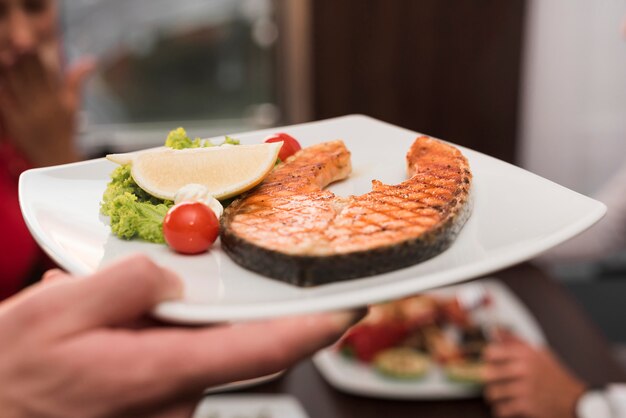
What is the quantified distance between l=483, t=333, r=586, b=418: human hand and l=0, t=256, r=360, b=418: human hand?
6.31 feet

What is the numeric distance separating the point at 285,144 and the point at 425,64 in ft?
11.9

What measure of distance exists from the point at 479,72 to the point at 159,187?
4.20m

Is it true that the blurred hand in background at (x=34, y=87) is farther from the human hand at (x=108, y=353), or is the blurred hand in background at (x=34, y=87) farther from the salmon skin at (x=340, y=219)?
the human hand at (x=108, y=353)

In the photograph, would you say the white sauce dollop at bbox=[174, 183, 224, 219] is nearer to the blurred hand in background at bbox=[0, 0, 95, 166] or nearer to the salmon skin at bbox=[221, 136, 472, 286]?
the salmon skin at bbox=[221, 136, 472, 286]

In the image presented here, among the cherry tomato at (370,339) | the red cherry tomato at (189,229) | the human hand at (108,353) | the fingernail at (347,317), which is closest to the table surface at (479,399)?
the cherry tomato at (370,339)

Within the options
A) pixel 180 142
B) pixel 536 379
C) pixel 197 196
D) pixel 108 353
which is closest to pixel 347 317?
pixel 108 353

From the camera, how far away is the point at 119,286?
91cm

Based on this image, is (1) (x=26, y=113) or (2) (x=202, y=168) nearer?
(2) (x=202, y=168)

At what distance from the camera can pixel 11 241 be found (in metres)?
3.01

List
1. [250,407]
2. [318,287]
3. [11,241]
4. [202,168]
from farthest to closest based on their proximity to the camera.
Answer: [11,241], [250,407], [202,168], [318,287]

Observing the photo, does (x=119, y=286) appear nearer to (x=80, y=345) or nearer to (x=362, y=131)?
(x=80, y=345)

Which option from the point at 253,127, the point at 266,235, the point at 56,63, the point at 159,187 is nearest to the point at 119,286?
the point at 266,235

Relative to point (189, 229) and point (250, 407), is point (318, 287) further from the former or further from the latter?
point (250, 407)

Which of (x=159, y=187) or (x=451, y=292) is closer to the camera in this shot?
(x=159, y=187)
